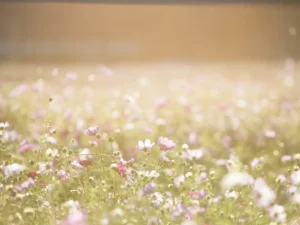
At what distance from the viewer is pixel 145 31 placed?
11.4 ft

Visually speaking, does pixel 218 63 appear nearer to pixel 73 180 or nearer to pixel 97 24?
pixel 97 24

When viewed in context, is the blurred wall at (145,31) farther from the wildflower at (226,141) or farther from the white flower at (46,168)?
the white flower at (46,168)

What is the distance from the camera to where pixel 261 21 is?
355 cm

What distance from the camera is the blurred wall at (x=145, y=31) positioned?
3.25 m

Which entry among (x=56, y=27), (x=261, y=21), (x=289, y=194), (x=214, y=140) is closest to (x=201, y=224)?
(x=289, y=194)

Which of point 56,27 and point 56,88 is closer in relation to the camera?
point 56,88

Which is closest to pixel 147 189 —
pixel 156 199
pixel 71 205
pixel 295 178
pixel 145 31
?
pixel 156 199

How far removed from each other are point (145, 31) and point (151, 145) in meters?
2.09

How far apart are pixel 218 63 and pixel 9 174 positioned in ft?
8.20

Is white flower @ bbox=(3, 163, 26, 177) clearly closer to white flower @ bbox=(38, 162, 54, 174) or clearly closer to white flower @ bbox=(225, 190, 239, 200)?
white flower @ bbox=(38, 162, 54, 174)

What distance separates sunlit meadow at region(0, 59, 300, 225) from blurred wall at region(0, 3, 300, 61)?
0.32 ft

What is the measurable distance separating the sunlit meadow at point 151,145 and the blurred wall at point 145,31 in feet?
0.32

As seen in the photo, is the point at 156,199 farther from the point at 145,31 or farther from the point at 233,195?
the point at 145,31

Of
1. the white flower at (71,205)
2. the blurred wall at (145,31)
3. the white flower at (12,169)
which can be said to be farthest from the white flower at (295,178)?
the blurred wall at (145,31)
